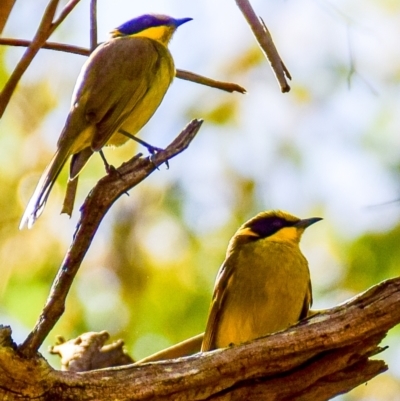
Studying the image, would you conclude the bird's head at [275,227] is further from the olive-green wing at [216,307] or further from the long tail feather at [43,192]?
the long tail feather at [43,192]

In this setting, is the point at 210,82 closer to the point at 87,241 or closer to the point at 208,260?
the point at 87,241

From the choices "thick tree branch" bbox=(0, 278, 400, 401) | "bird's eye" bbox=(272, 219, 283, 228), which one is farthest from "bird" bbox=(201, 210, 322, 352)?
"thick tree branch" bbox=(0, 278, 400, 401)

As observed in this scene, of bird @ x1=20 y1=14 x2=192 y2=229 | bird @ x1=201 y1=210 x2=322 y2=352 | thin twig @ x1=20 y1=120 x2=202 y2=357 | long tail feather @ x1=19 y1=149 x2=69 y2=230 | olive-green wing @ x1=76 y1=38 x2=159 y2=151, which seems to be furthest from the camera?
bird @ x1=201 y1=210 x2=322 y2=352

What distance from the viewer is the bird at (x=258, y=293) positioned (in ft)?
16.8

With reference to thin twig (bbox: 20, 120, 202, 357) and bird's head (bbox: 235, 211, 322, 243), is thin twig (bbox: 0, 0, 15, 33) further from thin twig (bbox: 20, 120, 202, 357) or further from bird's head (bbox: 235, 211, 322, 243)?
bird's head (bbox: 235, 211, 322, 243)

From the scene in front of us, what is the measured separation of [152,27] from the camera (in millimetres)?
6148

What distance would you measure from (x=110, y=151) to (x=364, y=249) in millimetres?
2115

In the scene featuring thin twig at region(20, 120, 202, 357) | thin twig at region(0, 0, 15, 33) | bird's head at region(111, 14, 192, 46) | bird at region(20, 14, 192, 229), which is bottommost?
thin twig at region(20, 120, 202, 357)

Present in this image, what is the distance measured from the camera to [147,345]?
6.78 metres

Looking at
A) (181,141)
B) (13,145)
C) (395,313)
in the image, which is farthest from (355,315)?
(13,145)

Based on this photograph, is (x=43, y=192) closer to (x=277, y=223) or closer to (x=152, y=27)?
(x=277, y=223)

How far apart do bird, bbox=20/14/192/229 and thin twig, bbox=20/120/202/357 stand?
2.92 ft

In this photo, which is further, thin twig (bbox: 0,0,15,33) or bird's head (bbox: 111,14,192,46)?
bird's head (bbox: 111,14,192,46)

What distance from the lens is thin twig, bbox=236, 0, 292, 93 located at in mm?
3576
